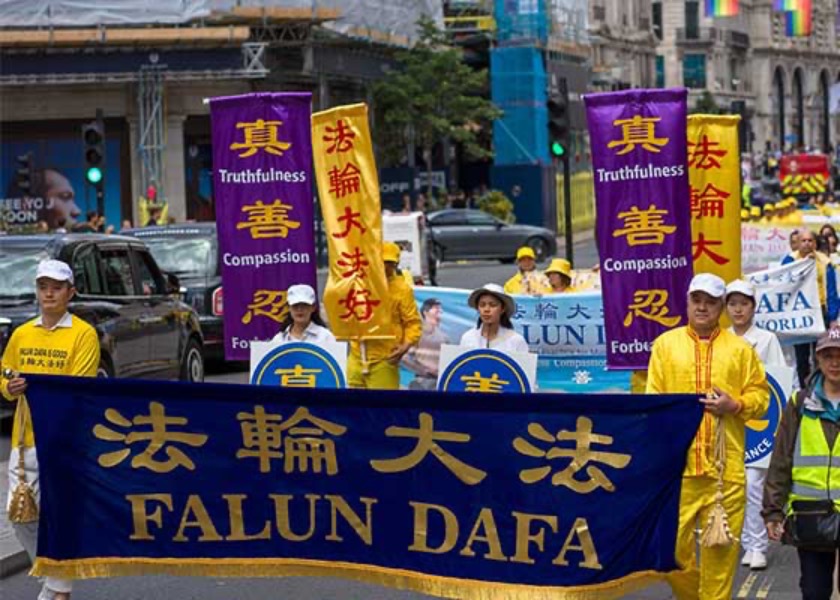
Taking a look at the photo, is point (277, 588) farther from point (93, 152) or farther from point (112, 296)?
point (93, 152)

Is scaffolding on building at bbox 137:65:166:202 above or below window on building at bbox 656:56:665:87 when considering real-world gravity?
Result: below

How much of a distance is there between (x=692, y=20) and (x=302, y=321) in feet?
314

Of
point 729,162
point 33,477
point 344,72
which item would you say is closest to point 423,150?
point 344,72

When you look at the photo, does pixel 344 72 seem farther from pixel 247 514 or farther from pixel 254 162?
pixel 247 514

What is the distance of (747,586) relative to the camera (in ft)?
34.2

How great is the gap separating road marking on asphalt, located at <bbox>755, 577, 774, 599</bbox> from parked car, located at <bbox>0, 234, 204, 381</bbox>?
720cm

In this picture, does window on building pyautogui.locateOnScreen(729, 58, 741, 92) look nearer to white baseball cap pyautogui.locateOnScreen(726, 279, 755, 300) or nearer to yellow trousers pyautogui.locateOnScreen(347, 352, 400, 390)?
yellow trousers pyautogui.locateOnScreen(347, 352, 400, 390)

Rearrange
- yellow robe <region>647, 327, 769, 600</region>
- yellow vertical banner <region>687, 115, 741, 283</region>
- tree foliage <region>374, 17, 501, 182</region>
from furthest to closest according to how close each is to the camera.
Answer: tree foliage <region>374, 17, 501, 182</region>, yellow vertical banner <region>687, 115, 741, 283</region>, yellow robe <region>647, 327, 769, 600</region>

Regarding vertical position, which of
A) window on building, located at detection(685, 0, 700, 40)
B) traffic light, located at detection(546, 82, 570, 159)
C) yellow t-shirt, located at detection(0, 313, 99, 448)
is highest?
window on building, located at detection(685, 0, 700, 40)

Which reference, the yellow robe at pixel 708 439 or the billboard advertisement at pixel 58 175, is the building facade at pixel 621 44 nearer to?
the billboard advertisement at pixel 58 175

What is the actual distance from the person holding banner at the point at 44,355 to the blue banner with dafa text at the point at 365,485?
0.85 ft

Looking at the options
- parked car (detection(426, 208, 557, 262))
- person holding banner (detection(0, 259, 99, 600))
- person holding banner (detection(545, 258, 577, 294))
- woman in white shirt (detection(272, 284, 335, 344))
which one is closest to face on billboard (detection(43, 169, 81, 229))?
parked car (detection(426, 208, 557, 262))

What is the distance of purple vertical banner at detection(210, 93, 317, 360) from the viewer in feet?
41.6

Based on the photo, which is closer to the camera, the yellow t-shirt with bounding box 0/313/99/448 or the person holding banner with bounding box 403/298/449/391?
the yellow t-shirt with bounding box 0/313/99/448
